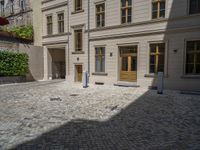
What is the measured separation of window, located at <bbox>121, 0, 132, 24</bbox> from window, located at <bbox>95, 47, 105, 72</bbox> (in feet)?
10.3

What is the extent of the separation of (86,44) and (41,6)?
7.93m

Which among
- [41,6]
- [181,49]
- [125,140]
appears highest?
[41,6]

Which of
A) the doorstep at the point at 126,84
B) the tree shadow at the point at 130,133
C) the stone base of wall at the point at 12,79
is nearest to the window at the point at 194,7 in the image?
the doorstep at the point at 126,84

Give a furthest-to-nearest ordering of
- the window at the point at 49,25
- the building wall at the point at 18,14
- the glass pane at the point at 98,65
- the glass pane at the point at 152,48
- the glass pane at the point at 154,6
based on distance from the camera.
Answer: the building wall at the point at 18,14 → the window at the point at 49,25 → the glass pane at the point at 98,65 → the glass pane at the point at 152,48 → the glass pane at the point at 154,6

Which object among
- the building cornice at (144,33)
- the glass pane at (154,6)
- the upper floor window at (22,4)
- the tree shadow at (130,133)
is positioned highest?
the upper floor window at (22,4)

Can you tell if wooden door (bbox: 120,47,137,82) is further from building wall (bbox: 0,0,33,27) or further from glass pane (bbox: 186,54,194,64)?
building wall (bbox: 0,0,33,27)

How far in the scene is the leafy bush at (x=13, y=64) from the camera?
16153 millimetres

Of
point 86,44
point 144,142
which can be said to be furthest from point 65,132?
point 86,44

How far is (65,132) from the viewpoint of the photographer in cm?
519

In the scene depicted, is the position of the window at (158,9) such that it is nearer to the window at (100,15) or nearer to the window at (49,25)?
the window at (100,15)

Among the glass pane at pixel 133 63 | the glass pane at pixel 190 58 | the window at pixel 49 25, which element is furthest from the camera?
the window at pixel 49 25

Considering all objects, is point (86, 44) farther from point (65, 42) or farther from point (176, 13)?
point (176, 13)

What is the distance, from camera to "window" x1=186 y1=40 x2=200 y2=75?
11.7 metres

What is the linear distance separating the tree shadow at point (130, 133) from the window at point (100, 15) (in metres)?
10.7
